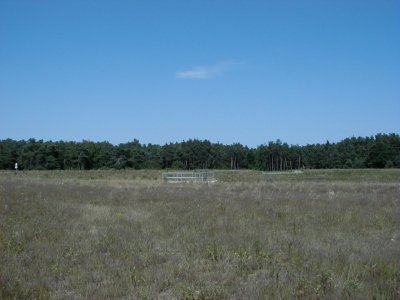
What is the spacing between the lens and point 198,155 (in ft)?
545

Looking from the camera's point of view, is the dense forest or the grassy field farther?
the dense forest

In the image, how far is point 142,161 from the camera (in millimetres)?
145125

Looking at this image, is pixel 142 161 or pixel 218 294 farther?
pixel 142 161

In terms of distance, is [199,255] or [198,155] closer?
[199,255]

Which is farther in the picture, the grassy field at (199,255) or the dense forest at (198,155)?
the dense forest at (198,155)

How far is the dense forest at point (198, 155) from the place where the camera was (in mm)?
132000

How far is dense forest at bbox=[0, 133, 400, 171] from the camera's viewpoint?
132m

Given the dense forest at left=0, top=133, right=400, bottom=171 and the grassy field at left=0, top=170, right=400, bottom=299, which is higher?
the dense forest at left=0, top=133, right=400, bottom=171

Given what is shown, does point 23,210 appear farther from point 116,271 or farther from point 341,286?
point 341,286

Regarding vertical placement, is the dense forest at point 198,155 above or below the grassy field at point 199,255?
above

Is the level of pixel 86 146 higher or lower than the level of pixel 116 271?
higher

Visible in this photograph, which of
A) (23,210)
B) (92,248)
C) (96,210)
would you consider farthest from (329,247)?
(23,210)

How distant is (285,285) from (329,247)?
3159 mm

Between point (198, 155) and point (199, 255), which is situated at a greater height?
point (198, 155)
